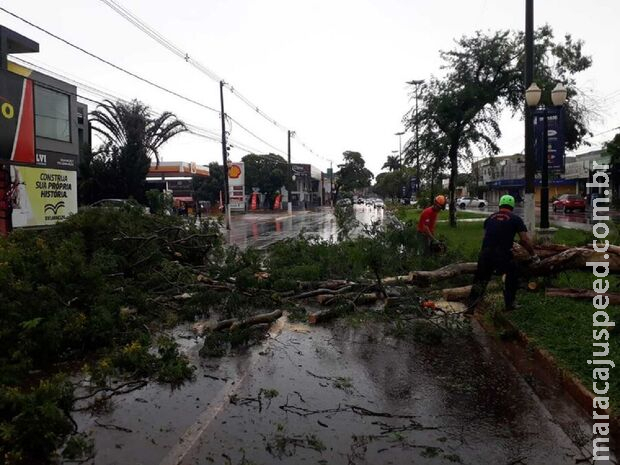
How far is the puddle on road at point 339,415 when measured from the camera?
3.69m

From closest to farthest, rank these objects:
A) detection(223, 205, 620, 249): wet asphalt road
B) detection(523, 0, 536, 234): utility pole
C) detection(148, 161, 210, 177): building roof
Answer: detection(523, 0, 536, 234): utility pole → detection(223, 205, 620, 249): wet asphalt road → detection(148, 161, 210, 177): building roof

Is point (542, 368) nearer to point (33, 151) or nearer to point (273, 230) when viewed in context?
point (33, 151)

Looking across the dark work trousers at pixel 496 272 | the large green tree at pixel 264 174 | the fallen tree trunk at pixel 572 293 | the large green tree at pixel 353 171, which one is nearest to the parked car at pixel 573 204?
the large green tree at pixel 264 174

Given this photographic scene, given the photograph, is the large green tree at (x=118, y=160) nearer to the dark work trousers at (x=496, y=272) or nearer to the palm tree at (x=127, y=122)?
the palm tree at (x=127, y=122)

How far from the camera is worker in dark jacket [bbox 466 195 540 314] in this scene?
711 cm

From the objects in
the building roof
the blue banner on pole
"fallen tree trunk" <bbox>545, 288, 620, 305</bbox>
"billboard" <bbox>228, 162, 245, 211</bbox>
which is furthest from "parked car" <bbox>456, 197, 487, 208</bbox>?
"fallen tree trunk" <bbox>545, 288, 620, 305</bbox>

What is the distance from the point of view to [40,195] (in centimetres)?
1795

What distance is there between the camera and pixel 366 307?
811 cm

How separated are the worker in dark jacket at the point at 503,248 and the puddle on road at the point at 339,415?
59.2 inches

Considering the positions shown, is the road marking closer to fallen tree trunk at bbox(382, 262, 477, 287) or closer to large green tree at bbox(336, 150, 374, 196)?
fallen tree trunk at bbox(382, 262, 477, 287)

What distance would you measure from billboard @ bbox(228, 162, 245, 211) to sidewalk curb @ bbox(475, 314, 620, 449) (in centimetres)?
3811

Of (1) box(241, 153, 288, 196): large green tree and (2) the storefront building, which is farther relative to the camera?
(1) box(241, 153, 288, 196): large green tree

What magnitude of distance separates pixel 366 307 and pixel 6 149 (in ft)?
45.1

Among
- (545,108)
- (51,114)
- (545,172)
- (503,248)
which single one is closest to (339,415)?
(503,248)
